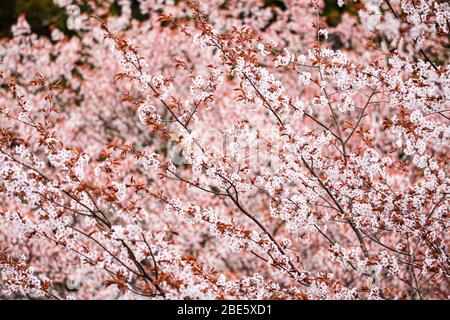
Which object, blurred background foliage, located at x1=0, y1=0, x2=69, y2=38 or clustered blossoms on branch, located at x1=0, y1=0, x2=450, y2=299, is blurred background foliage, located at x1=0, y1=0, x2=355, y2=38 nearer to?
blurred background foliage, located at x1=0, y1=0, x2=69, y2=38

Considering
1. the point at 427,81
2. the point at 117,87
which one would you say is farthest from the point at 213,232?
the point at 117,87

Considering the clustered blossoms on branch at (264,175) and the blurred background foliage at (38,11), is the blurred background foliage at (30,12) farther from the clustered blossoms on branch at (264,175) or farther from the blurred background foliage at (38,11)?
the clustered blossoms on branch at (264,175)

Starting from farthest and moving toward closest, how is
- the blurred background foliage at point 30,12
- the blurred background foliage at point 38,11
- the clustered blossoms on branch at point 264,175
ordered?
the blurred background foliage at point 30,12 → the blurred background foliage at point 38,11 → the clustered blossoms on branch at point 264,175

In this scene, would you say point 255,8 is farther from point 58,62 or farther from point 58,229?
point 58,229

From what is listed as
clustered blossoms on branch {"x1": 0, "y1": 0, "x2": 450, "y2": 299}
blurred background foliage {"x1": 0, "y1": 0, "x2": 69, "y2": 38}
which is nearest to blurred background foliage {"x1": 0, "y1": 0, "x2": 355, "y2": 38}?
blurred background foliage {"x1": 0, "y1": 0, "x2": 69, "y2": 38}

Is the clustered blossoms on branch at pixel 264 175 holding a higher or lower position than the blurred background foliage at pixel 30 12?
lower

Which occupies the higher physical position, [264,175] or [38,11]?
[38,11]

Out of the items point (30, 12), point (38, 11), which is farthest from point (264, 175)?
point (38, 11)

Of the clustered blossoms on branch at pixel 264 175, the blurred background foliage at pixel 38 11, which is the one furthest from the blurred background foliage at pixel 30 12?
the clustered blossoms on branch at pixel 264 175

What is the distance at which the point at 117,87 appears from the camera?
9086 mm

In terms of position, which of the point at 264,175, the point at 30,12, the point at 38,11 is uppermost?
the point at 38,11

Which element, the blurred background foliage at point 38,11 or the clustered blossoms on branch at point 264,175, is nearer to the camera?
the clustered blossoms on branch at point 264,175

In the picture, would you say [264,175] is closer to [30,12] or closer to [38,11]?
[30,12]
